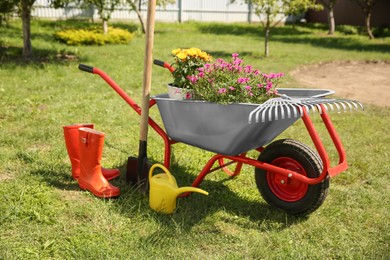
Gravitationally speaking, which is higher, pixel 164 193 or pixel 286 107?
pixel 286 107

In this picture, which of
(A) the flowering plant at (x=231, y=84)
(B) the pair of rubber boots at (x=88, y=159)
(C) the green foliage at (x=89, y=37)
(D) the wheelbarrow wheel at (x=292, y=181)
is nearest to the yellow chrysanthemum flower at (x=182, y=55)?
(A) the flowering plant at (x=231, y=84)

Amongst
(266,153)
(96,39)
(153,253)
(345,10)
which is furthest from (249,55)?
(345,10)

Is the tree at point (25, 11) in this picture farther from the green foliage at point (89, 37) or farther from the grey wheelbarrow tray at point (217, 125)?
the grey wheelbarrow tray at point (217, 125)

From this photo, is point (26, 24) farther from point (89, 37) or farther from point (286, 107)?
point (286, 107)

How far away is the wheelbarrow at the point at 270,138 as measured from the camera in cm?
259

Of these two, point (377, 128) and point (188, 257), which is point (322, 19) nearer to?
point (377, 128)

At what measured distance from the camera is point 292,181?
118 inches

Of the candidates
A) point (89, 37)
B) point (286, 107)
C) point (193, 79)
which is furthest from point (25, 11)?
point (286, 107)

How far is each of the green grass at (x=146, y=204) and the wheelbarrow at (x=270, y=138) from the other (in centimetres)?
21

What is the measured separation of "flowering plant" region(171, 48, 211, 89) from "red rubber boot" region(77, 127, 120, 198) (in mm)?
708

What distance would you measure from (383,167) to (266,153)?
1613 mm

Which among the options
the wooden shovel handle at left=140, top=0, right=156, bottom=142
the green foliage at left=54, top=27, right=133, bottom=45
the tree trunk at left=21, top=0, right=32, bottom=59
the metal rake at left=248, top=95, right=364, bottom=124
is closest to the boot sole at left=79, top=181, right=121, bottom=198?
the wooden shovel handle at left=140, top=0, right=156, bottom=142

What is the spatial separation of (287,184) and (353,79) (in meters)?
7.10

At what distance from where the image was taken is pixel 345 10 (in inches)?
910
